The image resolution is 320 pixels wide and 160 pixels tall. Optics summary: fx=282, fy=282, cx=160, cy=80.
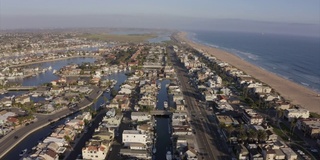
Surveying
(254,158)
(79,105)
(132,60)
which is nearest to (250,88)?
(254,158)

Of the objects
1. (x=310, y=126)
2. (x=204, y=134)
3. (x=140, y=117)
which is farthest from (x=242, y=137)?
(x=140, y=117)

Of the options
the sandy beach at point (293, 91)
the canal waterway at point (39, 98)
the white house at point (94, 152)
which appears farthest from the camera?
the sandy beach at point (293, 91)

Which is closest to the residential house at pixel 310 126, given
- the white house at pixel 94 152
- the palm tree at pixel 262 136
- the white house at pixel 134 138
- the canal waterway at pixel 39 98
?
the palm tree at pixel 262 136

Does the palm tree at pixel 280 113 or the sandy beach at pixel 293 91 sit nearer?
the palm tree at pixel 280 113

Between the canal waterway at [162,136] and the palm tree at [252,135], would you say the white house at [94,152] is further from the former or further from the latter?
the palm tree at [252,135]

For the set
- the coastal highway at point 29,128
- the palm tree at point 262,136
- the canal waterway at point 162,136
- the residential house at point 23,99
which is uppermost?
the residential house at point 23,99

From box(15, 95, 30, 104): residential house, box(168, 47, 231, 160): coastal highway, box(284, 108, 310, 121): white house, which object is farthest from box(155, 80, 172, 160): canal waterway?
box(15, 95, 30, 104): residential house

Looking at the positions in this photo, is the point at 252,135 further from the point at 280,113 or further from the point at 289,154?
the point at 280,113

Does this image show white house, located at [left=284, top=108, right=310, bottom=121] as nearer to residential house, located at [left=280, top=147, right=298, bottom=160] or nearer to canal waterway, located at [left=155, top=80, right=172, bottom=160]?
residential house, located at [left=280, top=147, right=298, bottom=160]

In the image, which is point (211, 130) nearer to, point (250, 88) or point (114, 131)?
point (114, 131)
